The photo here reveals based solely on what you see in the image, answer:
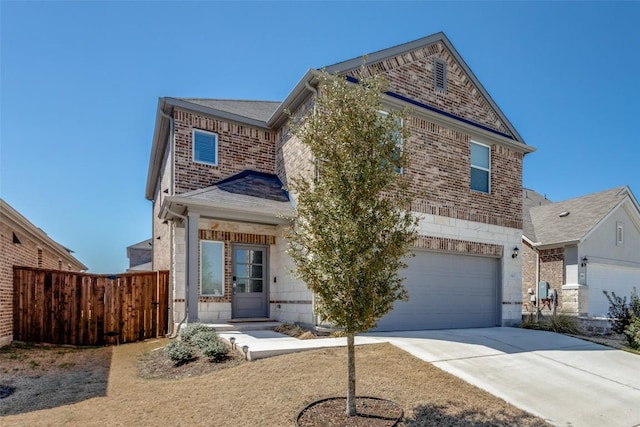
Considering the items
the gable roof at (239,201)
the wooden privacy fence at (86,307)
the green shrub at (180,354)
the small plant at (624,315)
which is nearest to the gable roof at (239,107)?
the gable roof at (239,201)

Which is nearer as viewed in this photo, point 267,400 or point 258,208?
point 267,400

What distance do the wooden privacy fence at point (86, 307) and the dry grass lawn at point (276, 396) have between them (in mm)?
4041

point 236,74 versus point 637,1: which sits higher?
point 637,1

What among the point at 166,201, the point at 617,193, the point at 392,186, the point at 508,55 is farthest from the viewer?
the point at 617,193

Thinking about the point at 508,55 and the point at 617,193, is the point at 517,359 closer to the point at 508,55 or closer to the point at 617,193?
the point at 508,55

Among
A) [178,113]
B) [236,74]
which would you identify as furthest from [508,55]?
[178,113]

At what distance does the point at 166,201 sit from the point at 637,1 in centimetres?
1377

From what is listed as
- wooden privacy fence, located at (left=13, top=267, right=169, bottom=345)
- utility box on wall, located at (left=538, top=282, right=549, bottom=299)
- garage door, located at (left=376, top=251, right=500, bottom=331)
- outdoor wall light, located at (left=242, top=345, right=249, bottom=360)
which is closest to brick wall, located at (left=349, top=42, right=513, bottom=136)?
garage door, located at (left=376, top=251, right=500, bottom=331)

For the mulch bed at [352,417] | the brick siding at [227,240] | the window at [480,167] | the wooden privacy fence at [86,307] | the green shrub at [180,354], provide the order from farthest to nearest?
the window at [480,167] → the brick siding at [227,240] → the wooden privacy fence at [86,307] → the green shrub at [180,354] → the mulch bed at [352,417]

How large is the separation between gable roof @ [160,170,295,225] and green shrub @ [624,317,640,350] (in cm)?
842

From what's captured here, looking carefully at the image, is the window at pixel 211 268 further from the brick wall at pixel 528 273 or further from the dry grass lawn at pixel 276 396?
the brick wall at pixel 528 273

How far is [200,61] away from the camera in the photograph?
1041 cm

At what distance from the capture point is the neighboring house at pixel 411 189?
32.4ft

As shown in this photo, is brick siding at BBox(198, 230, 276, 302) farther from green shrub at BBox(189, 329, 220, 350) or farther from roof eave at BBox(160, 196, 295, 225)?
green shrub at BBox(189, 329, 220, 350)
